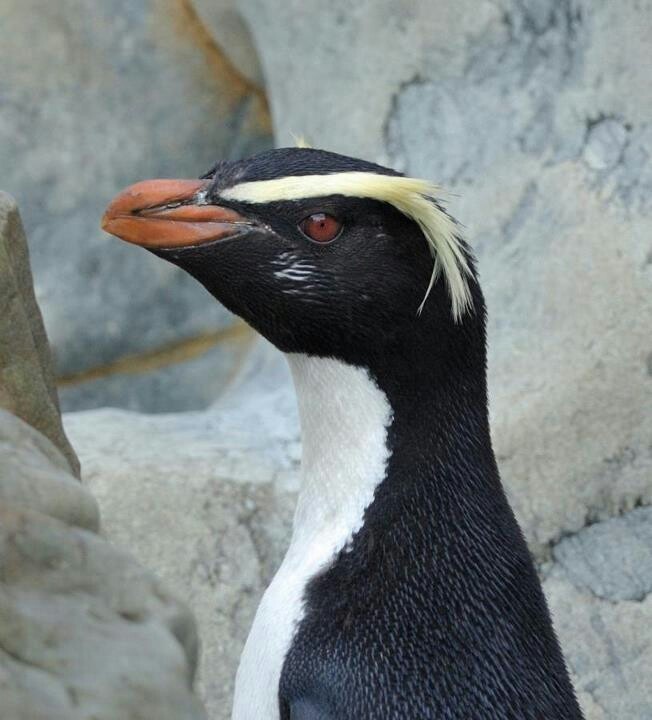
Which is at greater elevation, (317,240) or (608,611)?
(317,240)

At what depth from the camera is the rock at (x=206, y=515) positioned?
283 cm

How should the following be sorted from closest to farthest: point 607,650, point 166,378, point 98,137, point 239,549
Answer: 1. point 607,650
2. point 239,549
3. point 98,137
4. point 166,378

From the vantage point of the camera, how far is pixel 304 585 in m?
2.05

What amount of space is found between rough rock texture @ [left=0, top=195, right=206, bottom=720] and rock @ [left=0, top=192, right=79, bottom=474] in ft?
1.00

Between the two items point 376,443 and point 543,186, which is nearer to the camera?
point 376,443

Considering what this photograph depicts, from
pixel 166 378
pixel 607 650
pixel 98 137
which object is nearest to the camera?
pixel 607 650

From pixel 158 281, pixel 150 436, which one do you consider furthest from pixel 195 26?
pixel 150 436

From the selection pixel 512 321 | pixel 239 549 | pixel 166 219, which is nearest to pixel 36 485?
pixel 166 219

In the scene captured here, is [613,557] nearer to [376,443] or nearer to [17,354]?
[376,443]

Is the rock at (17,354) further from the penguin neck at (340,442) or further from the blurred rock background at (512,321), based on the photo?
the blurred rock background at (512,321)

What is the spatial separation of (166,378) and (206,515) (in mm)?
1481

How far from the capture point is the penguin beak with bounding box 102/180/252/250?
1972 millimetres

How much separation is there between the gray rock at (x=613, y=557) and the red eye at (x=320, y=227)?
114 centimetres

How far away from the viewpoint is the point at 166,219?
198cm
